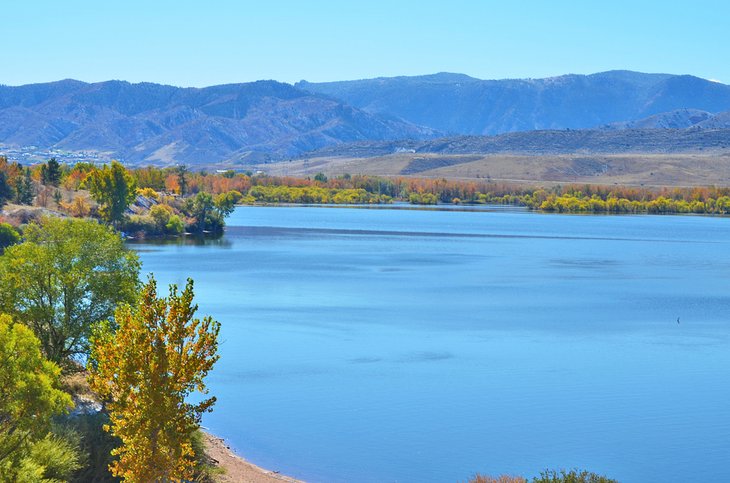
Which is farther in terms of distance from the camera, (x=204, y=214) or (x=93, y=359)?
(x=204, y=214)

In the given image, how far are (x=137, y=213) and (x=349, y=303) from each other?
5340 centimetres

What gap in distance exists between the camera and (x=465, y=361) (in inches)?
1433

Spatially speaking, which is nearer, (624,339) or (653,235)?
(624,339)

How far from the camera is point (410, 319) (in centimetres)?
4616

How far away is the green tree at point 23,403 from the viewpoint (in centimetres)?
1638

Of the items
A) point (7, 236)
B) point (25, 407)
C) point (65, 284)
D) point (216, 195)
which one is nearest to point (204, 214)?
point (7, 236)

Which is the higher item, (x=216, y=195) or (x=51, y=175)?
(x=51, y=175)

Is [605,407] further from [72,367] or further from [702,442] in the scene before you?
[72,367]

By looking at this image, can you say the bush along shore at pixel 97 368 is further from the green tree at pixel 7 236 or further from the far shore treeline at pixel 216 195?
the far shore treeline at pixel 216 195

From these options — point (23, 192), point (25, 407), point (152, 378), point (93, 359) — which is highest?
point (23, 192)

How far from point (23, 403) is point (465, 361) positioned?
71.9 feet

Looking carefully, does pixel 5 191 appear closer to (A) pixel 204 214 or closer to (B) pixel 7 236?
(B) pixel 7 236

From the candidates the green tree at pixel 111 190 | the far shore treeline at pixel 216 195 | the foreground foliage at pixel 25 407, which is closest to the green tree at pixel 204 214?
the far shore treeline at pixel 216 195

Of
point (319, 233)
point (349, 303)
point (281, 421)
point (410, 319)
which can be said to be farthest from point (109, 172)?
point (281, 421)
